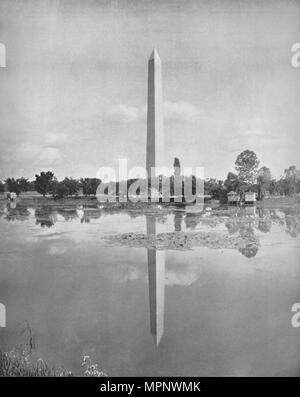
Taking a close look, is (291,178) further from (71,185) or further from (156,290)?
(71,185)

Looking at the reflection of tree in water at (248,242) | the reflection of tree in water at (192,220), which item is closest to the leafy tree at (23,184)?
the reflection of tree in water at (192,220)

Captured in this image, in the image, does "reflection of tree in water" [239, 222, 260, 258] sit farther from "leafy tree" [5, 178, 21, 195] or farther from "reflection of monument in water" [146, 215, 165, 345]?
"leafy tree" [5, 178, 21, 195]

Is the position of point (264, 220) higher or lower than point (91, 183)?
lower

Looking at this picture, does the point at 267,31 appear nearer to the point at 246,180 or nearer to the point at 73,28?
the point at 246,180

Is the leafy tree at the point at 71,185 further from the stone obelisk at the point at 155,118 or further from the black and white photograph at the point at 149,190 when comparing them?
the stone obelisk at the point at 155,118

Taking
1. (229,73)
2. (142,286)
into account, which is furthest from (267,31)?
(142,286)

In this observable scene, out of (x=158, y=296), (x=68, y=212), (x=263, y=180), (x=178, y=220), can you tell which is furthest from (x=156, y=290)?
(x=263, y=180)
